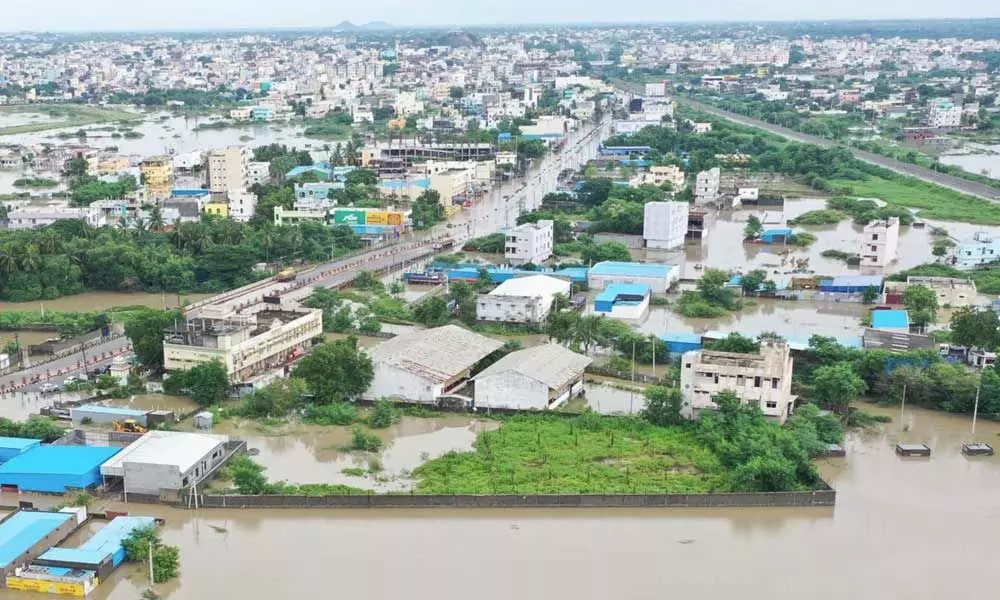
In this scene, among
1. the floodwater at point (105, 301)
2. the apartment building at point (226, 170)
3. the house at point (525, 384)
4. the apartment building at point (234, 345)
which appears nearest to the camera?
the house at point (525, 384)

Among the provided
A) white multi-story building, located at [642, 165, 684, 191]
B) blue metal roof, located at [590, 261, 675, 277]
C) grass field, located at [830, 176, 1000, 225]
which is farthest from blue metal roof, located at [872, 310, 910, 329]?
white multi-story building, located at [642, 165, 684, 191]

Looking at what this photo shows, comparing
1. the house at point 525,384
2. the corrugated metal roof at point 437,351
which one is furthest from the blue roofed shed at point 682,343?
the corrugated metal roof at point 437,351

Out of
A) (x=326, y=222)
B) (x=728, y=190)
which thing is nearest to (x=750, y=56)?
(x=728, y=190)

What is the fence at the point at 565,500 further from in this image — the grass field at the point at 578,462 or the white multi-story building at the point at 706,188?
the white multi-story building at the point at 706,188

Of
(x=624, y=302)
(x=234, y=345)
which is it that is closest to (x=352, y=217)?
(x=624, y=302)

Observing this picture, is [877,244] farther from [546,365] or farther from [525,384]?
[525,384]

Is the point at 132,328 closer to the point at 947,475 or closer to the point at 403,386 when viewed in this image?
the point at 403,386

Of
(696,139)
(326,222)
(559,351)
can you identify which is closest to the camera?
(559,351)
